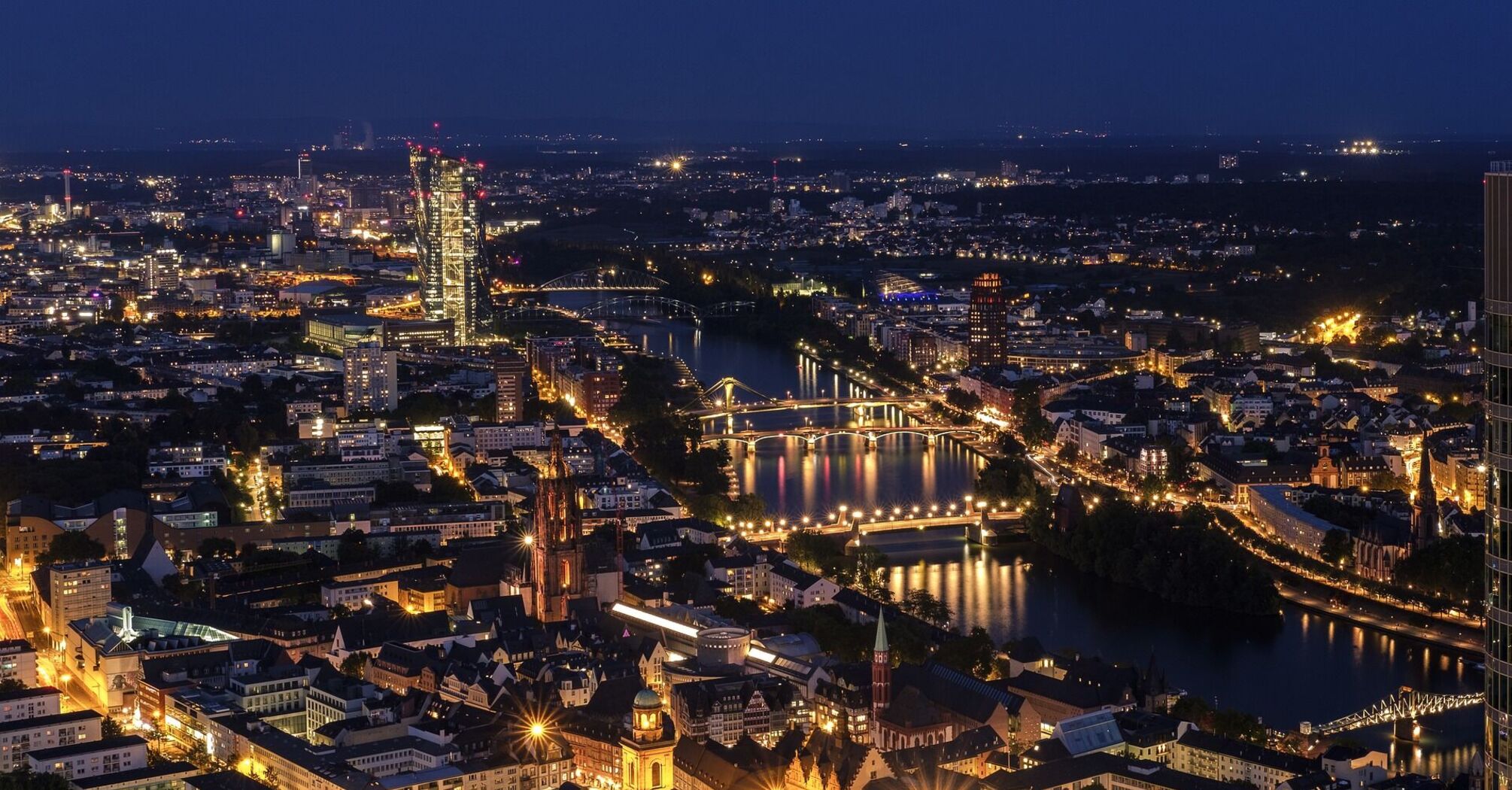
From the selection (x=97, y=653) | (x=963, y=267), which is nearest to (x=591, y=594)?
(x=97, y=653)

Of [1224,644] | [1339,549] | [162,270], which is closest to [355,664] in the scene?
[1224,644]

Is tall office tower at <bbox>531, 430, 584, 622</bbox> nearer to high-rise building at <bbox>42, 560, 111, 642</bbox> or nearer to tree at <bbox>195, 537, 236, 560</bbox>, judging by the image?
high-rise building at <bbox>42, 560, 111, 642</bbox>

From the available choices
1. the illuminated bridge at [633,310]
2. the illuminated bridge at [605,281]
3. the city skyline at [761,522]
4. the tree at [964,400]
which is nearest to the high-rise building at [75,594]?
the city skyline at [761,522]

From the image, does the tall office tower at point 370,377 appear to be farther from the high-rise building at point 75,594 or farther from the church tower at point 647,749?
the church tower at point 647,749

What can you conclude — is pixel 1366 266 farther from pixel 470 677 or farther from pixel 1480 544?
pixel 470 677

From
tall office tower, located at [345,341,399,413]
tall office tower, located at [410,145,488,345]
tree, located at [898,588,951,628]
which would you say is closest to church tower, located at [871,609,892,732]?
tree, located at [898,588,951,628]
